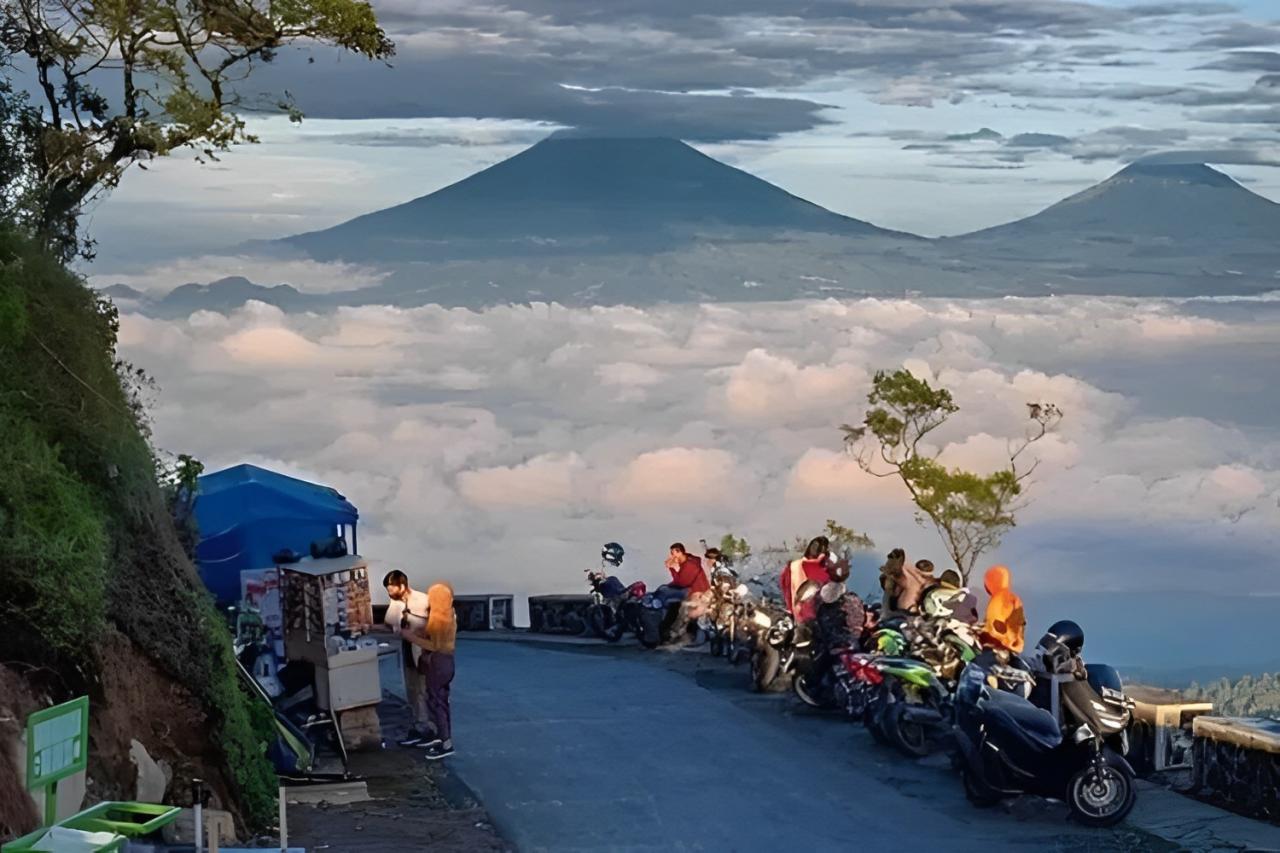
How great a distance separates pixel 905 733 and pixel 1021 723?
246cm

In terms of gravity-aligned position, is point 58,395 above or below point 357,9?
below

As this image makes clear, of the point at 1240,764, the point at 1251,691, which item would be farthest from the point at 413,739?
the point at 1251,691

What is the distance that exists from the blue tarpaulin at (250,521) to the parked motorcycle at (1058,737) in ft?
32.2

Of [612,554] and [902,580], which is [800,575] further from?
[612,554]

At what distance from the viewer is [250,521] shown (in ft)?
66.4

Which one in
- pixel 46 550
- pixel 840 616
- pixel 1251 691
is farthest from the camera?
pixel 1251 691

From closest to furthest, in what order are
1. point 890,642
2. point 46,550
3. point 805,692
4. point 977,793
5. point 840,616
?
1. point 46,550
2. point 977,793
3. point 890,642
4. point 840,616
5. point 805,692

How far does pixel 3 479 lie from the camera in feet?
34.8

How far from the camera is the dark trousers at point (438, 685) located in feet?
49.0

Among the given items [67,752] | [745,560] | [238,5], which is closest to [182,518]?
[238,5]

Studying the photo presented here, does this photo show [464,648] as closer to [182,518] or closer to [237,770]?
[182,518]

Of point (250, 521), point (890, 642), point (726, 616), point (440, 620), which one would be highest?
point (250, 521)

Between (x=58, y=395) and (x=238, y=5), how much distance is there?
4.57m

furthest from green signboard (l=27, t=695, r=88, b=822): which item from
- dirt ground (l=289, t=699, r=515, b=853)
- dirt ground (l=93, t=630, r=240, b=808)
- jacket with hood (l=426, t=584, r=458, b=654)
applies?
jacket with hood (l=426, t=584, r=458, b=654)
